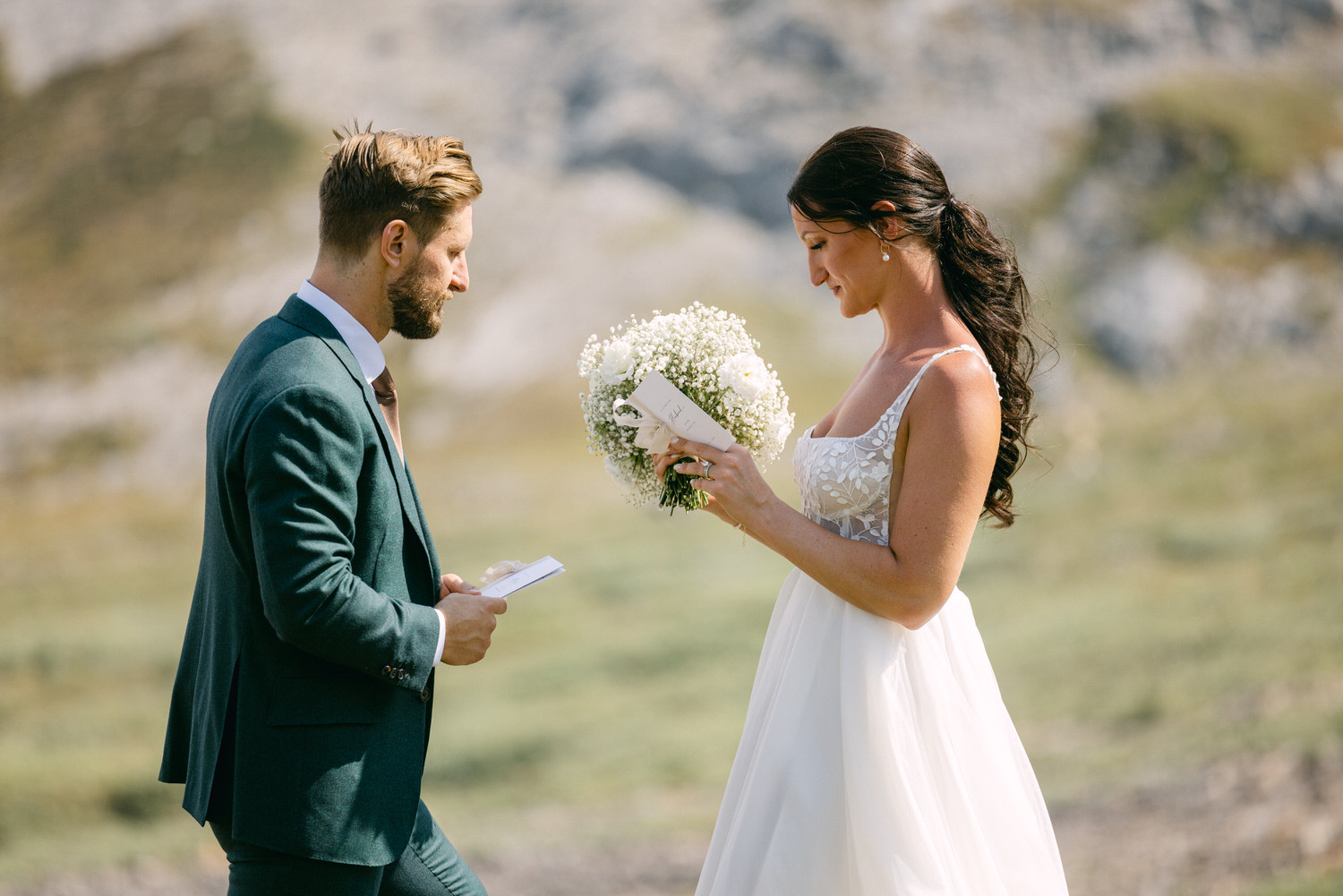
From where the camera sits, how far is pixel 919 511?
8.59 feet

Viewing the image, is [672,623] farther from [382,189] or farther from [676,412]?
[382,189]

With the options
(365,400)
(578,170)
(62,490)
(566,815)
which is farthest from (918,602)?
(578,170)

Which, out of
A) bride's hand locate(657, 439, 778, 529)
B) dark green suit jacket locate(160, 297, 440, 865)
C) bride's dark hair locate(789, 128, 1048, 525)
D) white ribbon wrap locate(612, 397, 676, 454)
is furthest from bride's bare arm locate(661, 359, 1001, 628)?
dark green suit jacket locate(160, 297, 440, 865)

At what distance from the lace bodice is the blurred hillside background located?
4691 mm

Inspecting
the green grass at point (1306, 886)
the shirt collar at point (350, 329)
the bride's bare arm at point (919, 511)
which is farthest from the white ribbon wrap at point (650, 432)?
the green grass at point (1306, 886)

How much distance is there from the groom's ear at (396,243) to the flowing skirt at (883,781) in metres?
1.38

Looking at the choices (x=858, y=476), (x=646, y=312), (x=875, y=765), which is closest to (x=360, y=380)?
(x=858, y=476)

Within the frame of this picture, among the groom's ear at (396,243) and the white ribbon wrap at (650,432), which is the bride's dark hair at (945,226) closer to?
Result: the white ribbon wrap at (650,432)

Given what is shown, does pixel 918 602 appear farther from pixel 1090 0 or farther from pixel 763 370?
pixel 1090 0

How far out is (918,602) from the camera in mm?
2662

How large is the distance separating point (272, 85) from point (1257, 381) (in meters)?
17.3

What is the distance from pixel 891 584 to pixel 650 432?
72cm

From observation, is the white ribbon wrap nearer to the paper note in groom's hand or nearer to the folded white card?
the paper note in groom's hand

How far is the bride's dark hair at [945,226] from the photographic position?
9.32 feet
